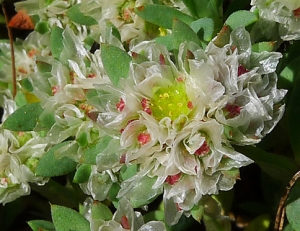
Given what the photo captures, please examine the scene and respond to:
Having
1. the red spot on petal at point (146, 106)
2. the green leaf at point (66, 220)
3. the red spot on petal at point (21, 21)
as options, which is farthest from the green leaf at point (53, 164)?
the red spot on petal at point (21, 21)

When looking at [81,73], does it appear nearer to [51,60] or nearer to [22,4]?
[51,60]

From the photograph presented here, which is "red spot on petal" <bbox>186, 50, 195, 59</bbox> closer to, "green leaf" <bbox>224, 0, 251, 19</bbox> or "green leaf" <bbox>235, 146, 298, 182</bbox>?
"green leaf" <bbox>235, 146, 298, 182</bbox>

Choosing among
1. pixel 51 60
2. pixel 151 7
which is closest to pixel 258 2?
pixel 151 7

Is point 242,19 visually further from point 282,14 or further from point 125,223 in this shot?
point 125,223

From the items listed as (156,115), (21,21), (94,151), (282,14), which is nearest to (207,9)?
(282,14)

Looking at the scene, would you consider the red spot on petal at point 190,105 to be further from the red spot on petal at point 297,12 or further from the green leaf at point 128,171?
the red spot on petal at point 297,12

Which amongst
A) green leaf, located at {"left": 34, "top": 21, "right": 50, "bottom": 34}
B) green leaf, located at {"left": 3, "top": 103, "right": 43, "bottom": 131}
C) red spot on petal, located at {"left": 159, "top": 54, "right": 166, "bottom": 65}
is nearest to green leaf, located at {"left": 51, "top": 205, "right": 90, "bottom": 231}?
green leaf, located at {"left": 3, "top": 103, "right": 43, "bottom": 131}
